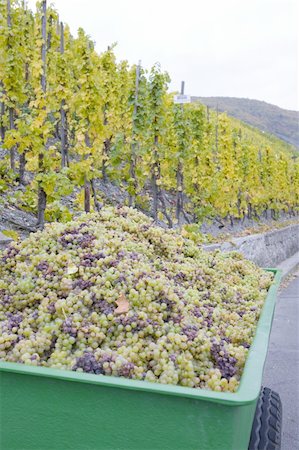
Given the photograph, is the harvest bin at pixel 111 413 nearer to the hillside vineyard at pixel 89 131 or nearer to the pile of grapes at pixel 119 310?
the pile of grapes at pixel 119 310

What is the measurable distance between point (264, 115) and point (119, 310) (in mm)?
85936

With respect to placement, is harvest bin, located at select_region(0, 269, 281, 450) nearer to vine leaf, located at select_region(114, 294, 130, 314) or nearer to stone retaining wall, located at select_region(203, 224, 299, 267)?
vine leaf, located at select_region(114, 294, 130, 314)

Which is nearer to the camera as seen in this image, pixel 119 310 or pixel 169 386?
pixel 169 386

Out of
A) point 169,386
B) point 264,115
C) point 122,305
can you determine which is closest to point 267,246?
point 122,305

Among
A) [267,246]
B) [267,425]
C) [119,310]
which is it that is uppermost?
[119,310]

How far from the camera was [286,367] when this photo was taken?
4559 mm

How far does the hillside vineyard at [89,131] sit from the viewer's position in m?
5.42

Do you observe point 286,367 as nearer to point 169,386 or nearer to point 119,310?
point 119,310

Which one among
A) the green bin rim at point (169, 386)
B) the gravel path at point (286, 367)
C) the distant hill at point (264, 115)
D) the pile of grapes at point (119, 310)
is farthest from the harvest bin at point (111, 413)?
the distant hill at point (264, 115)

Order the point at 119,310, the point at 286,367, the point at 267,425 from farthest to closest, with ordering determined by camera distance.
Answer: the point at 286,367
the point at 267,425
the point at 119,310

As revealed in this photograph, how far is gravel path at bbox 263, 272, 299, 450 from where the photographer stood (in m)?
3.34

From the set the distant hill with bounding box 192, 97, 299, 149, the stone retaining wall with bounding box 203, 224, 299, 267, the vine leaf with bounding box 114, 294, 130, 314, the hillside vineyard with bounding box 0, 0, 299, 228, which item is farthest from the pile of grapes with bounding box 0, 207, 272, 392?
the distant hill with bounding box 192, 97, 299, 149

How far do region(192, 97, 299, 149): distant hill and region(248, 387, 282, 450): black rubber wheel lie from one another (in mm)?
71007

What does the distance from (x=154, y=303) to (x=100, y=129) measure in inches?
207
